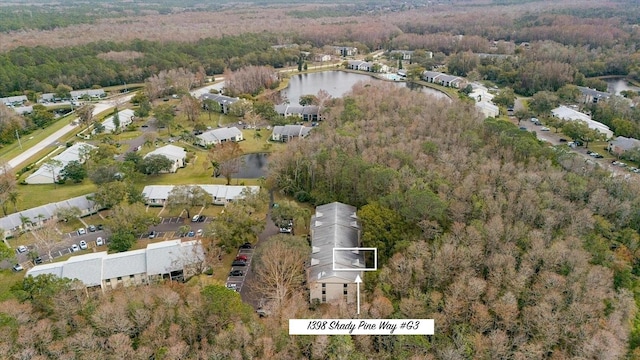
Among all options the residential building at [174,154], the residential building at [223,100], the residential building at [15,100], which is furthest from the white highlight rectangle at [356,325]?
the residential building at [15,100]

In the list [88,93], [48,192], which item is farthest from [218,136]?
[88,93]

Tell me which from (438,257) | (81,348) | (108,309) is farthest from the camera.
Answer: (438,257)

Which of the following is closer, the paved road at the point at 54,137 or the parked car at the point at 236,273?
the parked car at the point at 236,273

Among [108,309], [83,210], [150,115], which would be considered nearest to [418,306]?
[108,309]

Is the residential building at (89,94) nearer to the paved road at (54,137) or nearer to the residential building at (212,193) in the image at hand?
the paved road at (54,137)

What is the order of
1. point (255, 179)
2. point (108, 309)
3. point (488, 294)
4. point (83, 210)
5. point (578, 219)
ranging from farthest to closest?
point (255, 179) → point (83, 210) → point (578, 219) → point (488, 294) → point (108, 309)

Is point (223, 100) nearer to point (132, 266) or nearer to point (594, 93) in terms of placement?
point (132, 266)

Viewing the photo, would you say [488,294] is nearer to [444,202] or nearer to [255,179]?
[444,202]
